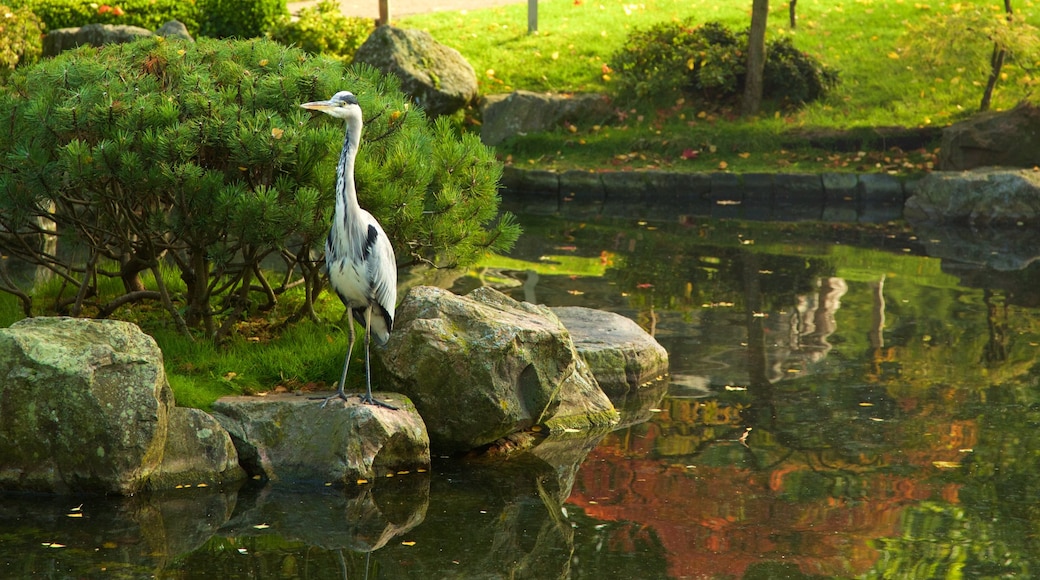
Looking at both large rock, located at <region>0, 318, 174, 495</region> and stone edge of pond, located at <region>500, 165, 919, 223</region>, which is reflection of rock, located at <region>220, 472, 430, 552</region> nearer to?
large rock, located at <region>0, 318, 174, 495</region>

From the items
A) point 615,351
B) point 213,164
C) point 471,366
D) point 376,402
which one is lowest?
point 615,351

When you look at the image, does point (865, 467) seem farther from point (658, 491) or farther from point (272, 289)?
point (272, 289)

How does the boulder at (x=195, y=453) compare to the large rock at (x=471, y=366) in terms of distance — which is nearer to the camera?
the boulder at (x=195, y=453)

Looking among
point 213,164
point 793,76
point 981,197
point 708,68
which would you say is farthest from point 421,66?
point 213,164

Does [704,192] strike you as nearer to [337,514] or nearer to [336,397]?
[336,397]

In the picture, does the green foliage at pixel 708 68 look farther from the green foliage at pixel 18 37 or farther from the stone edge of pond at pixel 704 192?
the green foliage at pixel 18 37

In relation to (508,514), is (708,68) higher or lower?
higher

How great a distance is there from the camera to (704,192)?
17188 millimetres

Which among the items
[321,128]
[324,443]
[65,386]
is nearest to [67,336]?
[65,386]

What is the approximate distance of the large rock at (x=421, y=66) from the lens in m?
17.7

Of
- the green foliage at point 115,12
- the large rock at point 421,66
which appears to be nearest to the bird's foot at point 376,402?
the large rock at point 421,66

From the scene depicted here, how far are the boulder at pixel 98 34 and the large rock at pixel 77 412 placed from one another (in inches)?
458

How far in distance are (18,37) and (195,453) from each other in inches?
498

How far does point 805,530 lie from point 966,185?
10728mm
